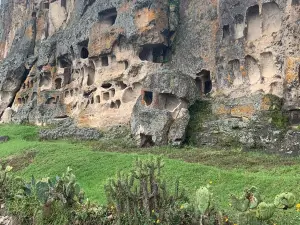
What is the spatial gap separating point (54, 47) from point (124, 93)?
10.7 meters

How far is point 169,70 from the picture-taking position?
2177 centimetres

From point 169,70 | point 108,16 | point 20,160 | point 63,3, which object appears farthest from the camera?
point 63,3

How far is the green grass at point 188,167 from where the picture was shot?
1166 centimetres

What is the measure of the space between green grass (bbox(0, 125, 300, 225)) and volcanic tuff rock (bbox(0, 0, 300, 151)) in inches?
72.4

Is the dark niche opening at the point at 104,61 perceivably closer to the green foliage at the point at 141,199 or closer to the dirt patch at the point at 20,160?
the dirt patch at the point at 20,160

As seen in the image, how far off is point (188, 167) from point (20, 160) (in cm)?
940

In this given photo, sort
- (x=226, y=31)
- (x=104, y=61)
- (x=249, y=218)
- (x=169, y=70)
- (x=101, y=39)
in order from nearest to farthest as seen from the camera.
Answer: (x=249, y=218)
(x=169, y=70)
(x=226, y=31)
(x=101, y=39)
(x=104, y=61)

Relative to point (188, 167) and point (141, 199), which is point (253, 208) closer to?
point (141, 199)

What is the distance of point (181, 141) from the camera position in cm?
1958

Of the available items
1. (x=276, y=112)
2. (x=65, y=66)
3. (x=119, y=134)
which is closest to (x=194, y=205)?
(x=276, y=112)

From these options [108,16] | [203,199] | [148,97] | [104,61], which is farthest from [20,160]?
[203,199]

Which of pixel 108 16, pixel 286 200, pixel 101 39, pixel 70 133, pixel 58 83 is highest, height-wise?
pixel 108 16

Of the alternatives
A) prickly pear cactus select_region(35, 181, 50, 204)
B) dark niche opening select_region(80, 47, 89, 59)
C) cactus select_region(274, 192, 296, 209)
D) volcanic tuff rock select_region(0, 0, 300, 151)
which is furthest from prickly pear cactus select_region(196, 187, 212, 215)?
dark niche opening select_region(80, 47, 89, 59)

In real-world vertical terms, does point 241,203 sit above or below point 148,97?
below
